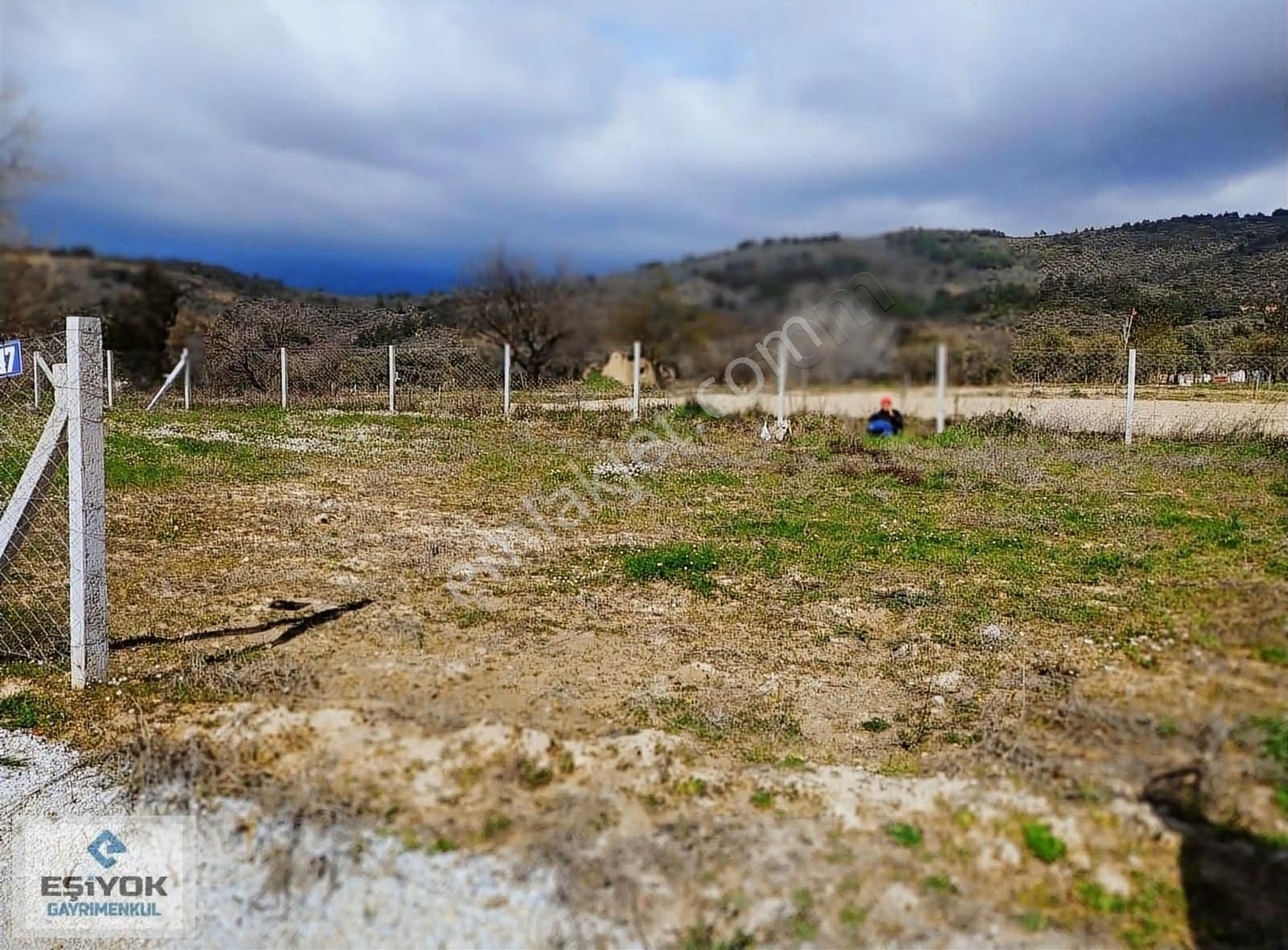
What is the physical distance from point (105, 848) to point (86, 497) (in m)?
1.64

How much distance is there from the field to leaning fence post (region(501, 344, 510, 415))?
6.80 meters

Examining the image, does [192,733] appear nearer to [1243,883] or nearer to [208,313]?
[1243,883]

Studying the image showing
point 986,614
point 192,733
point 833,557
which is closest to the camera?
point 192,733

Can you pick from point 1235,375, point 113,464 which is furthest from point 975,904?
point 1235,375

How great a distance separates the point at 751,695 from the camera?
463cm

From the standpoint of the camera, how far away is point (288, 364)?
1920 cm

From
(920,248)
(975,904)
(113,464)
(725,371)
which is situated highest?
(920,248)

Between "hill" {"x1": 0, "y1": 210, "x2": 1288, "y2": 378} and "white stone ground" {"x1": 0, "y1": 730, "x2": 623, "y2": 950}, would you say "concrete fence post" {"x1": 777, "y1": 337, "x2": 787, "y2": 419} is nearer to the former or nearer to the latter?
"hill" {"x1": 0, "y1": 210, "x2": 1288, "y2": 378}

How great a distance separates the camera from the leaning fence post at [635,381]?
8616 millimetres

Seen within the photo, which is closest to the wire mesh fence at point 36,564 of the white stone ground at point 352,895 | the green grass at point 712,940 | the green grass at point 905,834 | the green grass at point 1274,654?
the white stone ground at point 352,895

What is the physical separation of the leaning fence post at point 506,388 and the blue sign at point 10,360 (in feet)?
39.1

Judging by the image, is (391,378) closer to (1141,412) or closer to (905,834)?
(1141,412)

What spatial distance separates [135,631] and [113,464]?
6.09 m

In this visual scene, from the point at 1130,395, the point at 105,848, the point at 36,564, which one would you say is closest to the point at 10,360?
the point at 105,848
